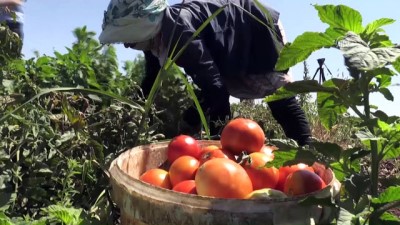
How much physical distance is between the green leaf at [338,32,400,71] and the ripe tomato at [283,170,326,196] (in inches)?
17.9

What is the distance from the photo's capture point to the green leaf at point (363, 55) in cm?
107

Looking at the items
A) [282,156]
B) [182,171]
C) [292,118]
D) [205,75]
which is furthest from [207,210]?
[292,118]

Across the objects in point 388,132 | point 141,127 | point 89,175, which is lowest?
point 89,175

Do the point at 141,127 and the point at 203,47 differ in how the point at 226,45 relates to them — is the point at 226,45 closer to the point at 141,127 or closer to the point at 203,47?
the point at 203,47

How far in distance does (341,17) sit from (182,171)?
0.66 m

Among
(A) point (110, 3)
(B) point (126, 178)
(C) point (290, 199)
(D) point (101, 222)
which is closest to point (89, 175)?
(D) point (101, 222)

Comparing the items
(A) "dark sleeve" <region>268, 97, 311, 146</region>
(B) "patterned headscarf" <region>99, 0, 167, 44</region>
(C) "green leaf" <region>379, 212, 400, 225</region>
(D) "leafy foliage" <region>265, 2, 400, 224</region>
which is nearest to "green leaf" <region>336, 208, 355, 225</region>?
(D) "leafy foliage" <region>265, 2, 400, 224</region>

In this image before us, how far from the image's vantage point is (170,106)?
9.86ft

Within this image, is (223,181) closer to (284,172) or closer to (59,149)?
(284,172)

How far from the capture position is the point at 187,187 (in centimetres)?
159

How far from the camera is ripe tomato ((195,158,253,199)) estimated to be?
1.47 m

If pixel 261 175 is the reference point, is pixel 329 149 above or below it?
above

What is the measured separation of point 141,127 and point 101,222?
477 millimetres

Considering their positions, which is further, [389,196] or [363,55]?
[389,196]
